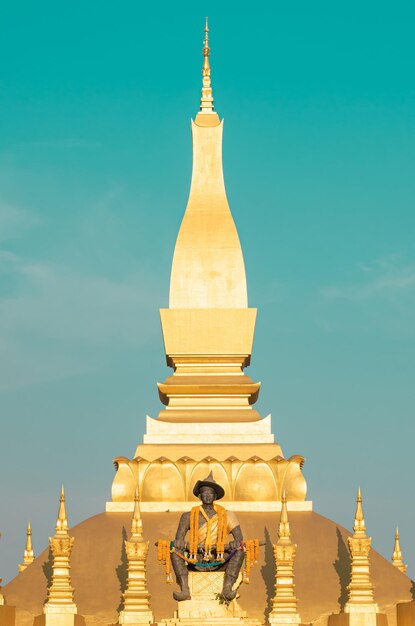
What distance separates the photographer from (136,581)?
4434 centimetres

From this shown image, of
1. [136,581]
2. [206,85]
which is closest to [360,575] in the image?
[136,581]

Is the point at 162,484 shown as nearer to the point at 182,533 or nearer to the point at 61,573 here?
the point at 61,573

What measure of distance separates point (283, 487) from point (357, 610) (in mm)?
4119

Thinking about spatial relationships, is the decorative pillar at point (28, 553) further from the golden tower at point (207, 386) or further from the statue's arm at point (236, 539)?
the statue's arm at point (236, 539)

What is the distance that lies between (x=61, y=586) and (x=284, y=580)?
4.38m

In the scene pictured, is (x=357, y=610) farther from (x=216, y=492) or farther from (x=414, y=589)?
(x=216, y=492)

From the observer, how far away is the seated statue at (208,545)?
38281mm

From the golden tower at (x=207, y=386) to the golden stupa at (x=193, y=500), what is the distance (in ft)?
0.10

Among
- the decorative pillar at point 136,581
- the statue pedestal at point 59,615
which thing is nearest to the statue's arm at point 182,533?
the decorative pillar at point 136,581

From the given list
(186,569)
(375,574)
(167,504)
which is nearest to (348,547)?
(375,574)

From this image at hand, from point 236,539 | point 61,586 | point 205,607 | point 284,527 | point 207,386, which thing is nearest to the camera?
point 205,607

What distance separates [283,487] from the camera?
47500 millimetres

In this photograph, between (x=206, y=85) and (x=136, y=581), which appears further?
(x=206, y=85)

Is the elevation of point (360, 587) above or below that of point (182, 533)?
above
